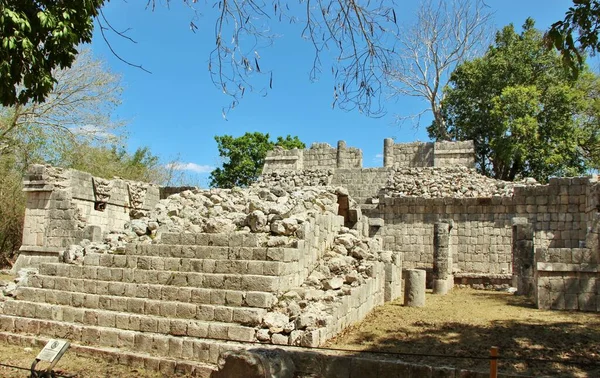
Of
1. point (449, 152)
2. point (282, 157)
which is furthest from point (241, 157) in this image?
point (449, 152)

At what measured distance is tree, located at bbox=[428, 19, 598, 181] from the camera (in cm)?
2320

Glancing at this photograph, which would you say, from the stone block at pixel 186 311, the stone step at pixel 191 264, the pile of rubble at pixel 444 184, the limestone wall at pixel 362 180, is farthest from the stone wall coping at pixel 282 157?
the stone block at pixel 186 311

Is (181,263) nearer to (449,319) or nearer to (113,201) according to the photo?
(449,319)

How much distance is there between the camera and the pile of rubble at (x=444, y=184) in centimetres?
1836

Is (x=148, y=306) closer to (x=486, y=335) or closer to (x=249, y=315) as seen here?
(x=249, y=315)

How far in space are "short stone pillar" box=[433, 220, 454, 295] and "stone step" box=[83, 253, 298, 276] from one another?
21.7 ft

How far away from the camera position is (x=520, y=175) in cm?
2611

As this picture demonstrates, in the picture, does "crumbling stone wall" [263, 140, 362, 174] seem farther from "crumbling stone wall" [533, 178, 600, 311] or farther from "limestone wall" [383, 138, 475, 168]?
"crumbling stone wall" [533, 178, 600, 311]

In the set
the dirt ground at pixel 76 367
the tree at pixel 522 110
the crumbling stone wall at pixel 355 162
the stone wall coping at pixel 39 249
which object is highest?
the tree at pixel 522 110

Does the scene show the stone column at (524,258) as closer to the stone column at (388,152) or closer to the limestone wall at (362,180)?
the limestone wall at (362,180)

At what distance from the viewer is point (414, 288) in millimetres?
10430

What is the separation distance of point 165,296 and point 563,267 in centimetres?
743

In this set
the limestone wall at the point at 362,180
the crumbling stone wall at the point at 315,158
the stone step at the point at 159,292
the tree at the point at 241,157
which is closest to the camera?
the stone step at the point at 159,292

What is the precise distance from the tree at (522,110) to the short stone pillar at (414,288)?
1511cm
